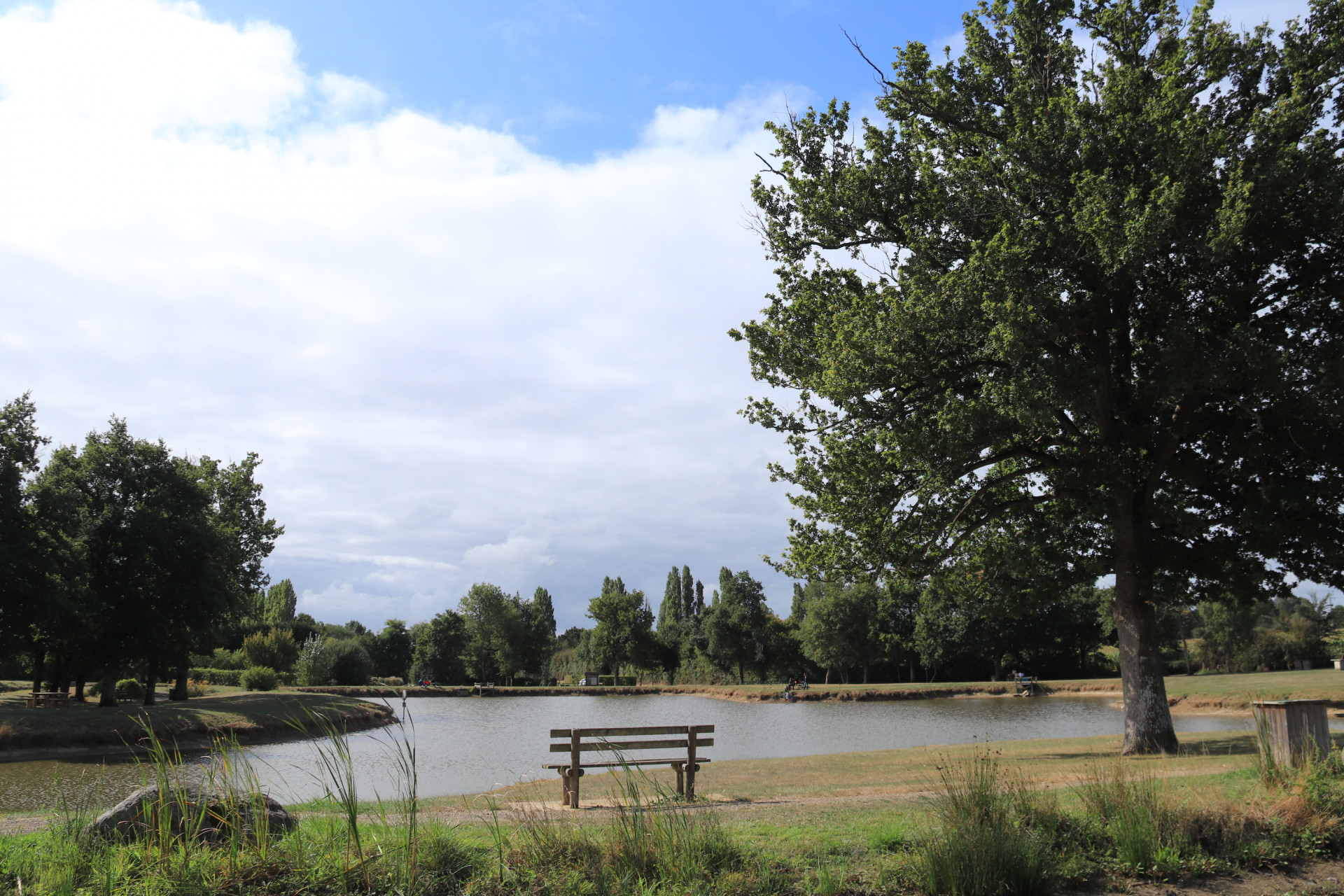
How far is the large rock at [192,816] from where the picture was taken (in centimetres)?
626

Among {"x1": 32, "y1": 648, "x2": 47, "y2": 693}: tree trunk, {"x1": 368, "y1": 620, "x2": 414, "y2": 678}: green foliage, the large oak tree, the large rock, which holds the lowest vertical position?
{"x1": 368, "y1": 620, "x2": 414, "y2": 678}: green foliage

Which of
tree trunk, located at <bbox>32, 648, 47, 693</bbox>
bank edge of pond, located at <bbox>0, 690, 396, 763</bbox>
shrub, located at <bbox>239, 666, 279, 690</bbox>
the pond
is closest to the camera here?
the pond

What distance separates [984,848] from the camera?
19.5ft

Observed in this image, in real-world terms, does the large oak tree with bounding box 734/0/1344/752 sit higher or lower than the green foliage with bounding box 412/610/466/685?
higher

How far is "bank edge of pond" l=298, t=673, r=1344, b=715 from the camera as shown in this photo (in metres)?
33.2

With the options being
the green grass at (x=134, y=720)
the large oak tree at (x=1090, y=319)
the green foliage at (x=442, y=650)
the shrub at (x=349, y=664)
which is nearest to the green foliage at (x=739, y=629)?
the green foliage at (x=442, y=650)

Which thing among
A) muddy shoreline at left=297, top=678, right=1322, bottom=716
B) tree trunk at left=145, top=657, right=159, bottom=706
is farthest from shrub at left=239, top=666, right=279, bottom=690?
tree trunk at left=145, top=657, right=159, bottom=706

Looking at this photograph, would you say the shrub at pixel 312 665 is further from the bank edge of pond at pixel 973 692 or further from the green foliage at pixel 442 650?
the green foliage at pixel 442 650

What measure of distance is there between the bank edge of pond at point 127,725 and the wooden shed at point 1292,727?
1741 centimetres

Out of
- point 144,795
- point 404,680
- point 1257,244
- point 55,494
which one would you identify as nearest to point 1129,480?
point 1257,244

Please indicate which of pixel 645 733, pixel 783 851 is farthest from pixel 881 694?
pixel 783 851

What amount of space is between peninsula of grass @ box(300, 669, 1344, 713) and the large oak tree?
216 inches

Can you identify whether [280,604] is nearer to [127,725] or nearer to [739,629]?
[739,629]

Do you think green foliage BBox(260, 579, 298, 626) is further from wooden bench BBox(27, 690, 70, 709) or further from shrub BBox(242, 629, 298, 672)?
wooden bench BBox(27, 690, 70, 709)
